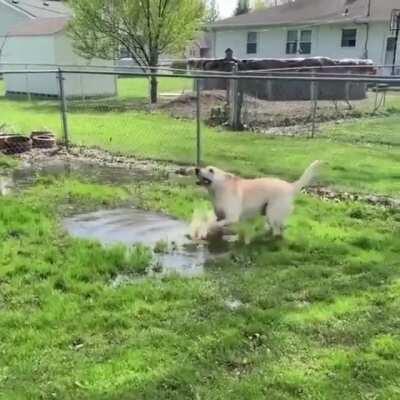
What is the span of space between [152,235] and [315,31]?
27285mm

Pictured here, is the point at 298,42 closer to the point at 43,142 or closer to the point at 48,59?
the point at 48,59

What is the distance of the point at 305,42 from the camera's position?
3100 cm

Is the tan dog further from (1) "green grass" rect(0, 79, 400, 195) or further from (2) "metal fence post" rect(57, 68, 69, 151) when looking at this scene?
(2) "metal fence post" rect(57, 68, 69, 151)

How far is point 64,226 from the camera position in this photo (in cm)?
593

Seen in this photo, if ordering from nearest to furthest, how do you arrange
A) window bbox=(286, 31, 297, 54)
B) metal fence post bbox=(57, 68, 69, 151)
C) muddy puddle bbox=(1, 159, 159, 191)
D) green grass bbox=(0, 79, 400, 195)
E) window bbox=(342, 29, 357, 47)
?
muddy puddle bbox=(1, 159, 159, 191) → green grass bbox=(0, 79, 400, 195) → metal fence post bbox=(57, 68, 69, 151) → window bbox=(342, 29, 357, 47) → window bbox=(286, 31, 297, 54)

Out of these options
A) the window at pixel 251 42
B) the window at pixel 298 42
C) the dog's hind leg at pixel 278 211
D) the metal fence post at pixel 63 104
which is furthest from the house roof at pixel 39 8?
the dog's hind leg at pixel 278 211

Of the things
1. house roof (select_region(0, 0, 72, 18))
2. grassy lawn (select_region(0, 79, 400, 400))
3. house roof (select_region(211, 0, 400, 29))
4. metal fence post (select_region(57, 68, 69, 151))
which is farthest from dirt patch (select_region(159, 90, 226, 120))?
house roof (select_region(0, 0, 72, 18))

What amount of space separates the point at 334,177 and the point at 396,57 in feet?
72.8

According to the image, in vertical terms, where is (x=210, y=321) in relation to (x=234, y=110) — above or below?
below

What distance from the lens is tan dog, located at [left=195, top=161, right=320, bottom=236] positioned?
17.7 ft

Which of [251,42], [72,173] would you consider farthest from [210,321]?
[251,42]

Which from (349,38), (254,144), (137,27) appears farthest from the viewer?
(349,38)

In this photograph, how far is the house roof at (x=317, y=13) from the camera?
28875mm

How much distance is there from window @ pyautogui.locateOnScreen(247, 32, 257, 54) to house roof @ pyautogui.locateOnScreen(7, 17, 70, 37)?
482 inches
